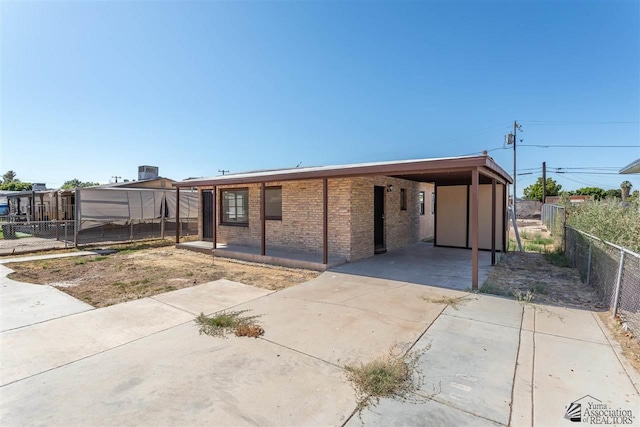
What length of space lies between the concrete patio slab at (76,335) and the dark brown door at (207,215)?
7.28 m

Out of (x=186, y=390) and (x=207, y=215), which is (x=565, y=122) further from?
(x=186, y=390)

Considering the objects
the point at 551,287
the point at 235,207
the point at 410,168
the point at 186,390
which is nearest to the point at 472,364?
the point at 186,390

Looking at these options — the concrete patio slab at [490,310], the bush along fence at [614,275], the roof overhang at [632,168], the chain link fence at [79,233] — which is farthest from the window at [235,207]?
the roof overhang at [632,168]

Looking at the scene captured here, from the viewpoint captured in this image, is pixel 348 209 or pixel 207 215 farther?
pixel 207 215

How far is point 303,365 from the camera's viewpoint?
118 inches

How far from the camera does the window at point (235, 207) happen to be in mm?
10734

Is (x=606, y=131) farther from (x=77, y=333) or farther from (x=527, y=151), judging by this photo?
(x=77, y=333)

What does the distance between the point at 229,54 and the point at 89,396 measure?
33.7ft

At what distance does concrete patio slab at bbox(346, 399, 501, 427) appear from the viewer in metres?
2.18

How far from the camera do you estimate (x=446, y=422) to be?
2188 mm

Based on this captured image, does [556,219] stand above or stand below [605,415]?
above

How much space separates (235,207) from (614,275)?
1008 cm

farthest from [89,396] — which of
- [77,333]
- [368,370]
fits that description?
[368,370]

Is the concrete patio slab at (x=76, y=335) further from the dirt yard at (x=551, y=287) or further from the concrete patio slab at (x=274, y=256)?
the dirt yard at (x=551, y=287)
